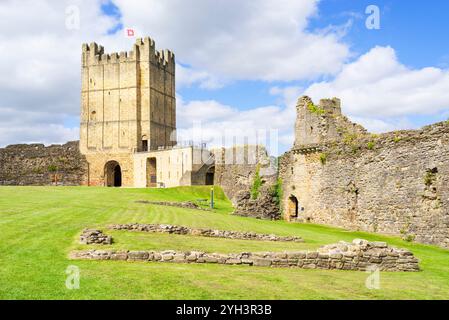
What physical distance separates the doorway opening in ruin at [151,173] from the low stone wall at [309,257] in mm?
50040

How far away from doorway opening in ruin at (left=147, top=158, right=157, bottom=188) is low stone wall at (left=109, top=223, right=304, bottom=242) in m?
43.8

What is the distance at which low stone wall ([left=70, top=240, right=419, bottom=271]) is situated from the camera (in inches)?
504

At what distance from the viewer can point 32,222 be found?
17031 mm

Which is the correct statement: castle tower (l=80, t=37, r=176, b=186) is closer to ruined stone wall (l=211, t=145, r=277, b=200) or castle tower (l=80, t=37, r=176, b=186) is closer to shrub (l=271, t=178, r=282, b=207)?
ruined stone wall (l=211, t=145, r=277, b=200)

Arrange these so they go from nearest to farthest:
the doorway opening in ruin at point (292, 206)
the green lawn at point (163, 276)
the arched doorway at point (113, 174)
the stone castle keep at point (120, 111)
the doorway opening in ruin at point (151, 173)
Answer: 1. the green lawn at point (163, 276)
2. the doorway opening in ruin at point (292, 206)
3. the doorway opening in ruin at point (151, 173)
4. the stone castle keep at point (120, 111)
5. the arched doorway at point (113, 174)

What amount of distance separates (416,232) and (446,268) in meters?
7.15

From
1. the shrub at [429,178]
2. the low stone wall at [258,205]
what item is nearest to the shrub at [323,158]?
the low stone wall at [258,205]

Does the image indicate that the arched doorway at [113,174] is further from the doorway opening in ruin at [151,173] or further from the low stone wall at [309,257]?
the low stone wall at [309,257]

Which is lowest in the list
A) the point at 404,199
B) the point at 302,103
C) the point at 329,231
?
the point at 329,231

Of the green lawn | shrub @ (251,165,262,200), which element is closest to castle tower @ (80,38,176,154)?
shrub @ (251,165,262,200)

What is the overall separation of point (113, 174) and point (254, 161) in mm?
31265

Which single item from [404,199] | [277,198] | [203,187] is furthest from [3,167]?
[404,199]

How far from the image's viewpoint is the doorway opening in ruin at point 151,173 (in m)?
63.1
